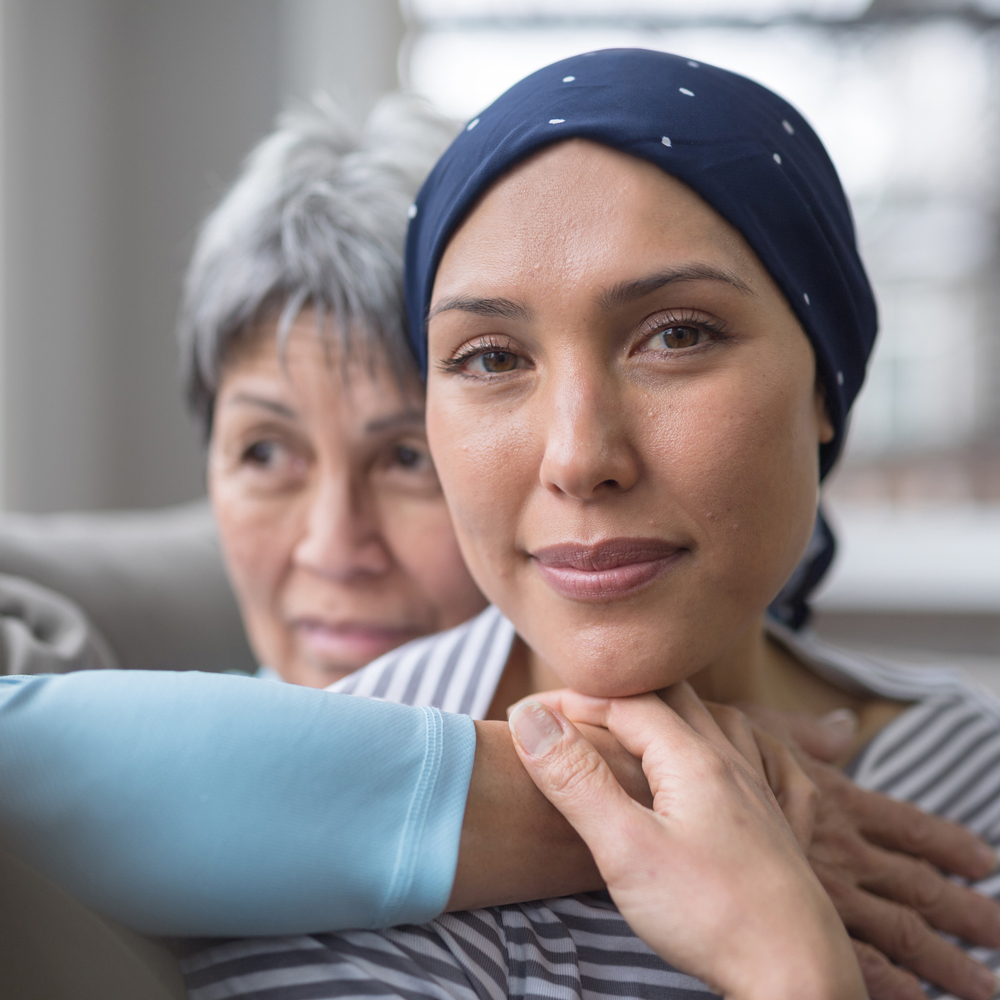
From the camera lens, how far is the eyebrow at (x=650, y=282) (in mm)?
735

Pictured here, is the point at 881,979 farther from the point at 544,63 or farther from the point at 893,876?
the point at 544,63

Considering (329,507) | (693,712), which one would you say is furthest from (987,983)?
(329,507)

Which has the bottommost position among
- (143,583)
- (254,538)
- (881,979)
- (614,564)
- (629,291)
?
(143,583)

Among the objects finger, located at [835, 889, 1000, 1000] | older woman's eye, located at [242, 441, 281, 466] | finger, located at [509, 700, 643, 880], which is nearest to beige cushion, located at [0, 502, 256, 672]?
older woman's eye, located at [242, 441, 281, 466]

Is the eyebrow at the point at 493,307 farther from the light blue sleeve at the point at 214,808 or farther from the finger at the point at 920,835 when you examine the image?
the finger at the point at 920,835

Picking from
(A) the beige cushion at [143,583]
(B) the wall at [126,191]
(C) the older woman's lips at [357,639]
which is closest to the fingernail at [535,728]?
(C) the older woman's lips at [357,639]

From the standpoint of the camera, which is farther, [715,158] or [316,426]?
[316,426]

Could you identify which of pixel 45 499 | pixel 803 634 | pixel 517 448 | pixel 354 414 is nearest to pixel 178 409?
pixel 45 499

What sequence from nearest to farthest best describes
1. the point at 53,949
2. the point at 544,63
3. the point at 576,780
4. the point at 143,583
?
the point at 53,949 < the point at 576,780 < the point at 143,583 < the point at 544,63

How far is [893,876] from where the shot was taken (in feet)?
2.94

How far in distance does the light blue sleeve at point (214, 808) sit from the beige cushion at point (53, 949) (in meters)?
0.03

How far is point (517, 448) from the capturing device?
0.78m

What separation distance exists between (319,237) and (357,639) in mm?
501

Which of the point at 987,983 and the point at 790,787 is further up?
the point at 790,787
